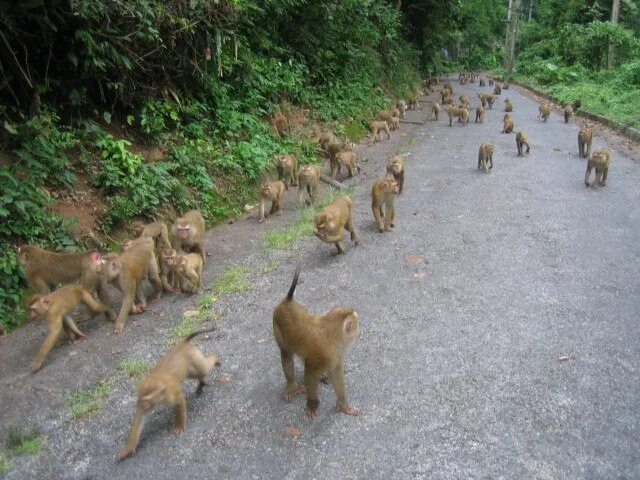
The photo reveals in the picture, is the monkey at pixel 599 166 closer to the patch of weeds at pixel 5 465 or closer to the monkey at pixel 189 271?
the monkey at pixel 189 271

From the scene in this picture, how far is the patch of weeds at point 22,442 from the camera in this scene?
15.3 ft

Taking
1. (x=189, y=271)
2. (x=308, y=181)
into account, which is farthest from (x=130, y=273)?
(x=308, y=181)

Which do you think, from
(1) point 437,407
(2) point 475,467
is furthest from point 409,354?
(2) point 475,467

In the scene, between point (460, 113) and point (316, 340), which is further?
point (460, 113)

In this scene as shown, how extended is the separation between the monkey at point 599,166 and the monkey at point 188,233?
27.2 feet

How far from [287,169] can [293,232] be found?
10.0ft

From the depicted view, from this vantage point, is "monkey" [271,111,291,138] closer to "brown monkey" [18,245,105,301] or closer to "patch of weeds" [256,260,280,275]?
"patch of weeds" [256,260,280,275]

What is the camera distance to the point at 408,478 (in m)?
4.11

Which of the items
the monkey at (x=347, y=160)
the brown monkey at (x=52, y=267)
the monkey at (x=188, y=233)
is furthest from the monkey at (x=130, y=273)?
the monkey at (x=347, y=160)

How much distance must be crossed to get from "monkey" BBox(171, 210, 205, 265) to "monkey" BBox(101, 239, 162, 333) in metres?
0.56

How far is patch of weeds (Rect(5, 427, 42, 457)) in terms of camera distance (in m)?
4.68

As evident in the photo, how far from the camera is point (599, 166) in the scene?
11094 millimetres

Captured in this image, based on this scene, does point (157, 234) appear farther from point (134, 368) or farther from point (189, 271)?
point (134, 368)

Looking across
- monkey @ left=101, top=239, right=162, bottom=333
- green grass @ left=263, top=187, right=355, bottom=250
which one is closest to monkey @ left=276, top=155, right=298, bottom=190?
green grass @ left=263, top=187, right=355, bottom=250
